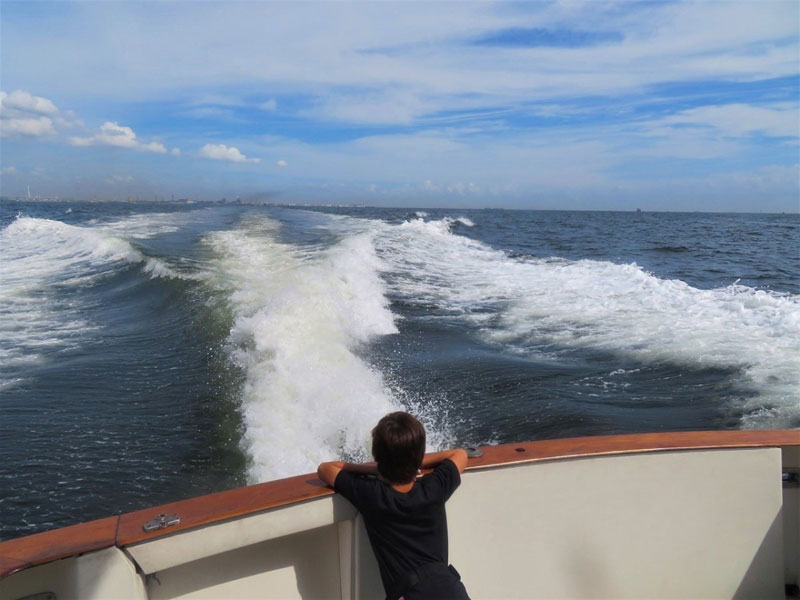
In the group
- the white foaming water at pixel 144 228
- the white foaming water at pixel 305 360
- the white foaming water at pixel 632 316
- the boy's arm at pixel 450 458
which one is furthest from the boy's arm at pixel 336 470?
the white foaming water at pixel 144 228

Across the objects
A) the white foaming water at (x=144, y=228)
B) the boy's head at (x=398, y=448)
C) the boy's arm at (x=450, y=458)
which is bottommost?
the boy's arm at (x=450, y=458)

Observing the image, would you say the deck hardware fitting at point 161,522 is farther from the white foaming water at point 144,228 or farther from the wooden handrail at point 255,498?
the white foaming water at point 144,228

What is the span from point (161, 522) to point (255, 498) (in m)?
0.30

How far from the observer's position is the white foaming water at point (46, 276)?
9.01m

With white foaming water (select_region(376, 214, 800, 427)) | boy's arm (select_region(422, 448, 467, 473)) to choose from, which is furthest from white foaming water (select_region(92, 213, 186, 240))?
boy's arm (select_region(422, 448, 467, 473))

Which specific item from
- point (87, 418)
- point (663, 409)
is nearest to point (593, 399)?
point (663, 409)

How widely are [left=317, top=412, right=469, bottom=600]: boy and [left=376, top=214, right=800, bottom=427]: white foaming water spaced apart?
5.00 metres

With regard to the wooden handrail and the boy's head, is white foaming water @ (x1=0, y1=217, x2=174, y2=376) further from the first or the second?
the boy's head

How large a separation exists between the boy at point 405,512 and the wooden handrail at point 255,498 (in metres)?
0.17

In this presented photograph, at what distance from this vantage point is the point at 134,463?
17.1 feet

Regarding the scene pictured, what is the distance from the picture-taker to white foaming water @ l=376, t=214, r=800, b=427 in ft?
24.5

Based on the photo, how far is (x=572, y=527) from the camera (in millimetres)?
2428

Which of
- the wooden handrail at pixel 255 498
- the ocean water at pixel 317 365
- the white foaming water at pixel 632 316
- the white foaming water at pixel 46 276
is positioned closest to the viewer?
the wooden handrail at pixel 255 498

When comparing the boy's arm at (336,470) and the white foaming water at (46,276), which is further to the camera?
the white foaming water at (46,276)
